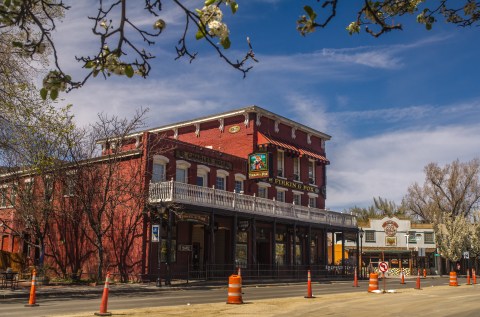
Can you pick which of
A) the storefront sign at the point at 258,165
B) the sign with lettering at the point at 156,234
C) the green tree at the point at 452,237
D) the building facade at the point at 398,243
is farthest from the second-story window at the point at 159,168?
the green tree at the point at 452,237

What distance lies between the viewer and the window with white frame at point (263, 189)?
127 feet

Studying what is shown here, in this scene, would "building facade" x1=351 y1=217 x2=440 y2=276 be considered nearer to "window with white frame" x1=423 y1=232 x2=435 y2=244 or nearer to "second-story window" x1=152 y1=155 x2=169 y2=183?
"window with white frame" x1=423 y1=232 x2=435 y2=244

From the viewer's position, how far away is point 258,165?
3659cm

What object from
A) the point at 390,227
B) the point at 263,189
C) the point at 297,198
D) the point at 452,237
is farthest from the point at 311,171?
the point at 452,237

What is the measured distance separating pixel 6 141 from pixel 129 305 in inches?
316

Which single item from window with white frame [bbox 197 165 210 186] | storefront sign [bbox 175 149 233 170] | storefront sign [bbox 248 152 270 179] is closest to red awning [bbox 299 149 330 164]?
storefront sign [bbox 248 152 270 179]

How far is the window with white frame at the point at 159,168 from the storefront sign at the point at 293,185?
10188 millimetres

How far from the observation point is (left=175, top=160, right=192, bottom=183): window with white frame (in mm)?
32188

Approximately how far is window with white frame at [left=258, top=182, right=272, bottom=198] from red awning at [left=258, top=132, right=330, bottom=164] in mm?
3044

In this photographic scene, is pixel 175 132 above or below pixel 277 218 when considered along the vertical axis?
above

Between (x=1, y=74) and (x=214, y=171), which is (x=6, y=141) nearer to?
(x=1, y=74)

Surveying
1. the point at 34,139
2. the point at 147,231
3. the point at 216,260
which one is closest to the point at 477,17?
the point at 34,139

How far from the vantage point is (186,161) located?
107 ft

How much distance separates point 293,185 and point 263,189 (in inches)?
143
